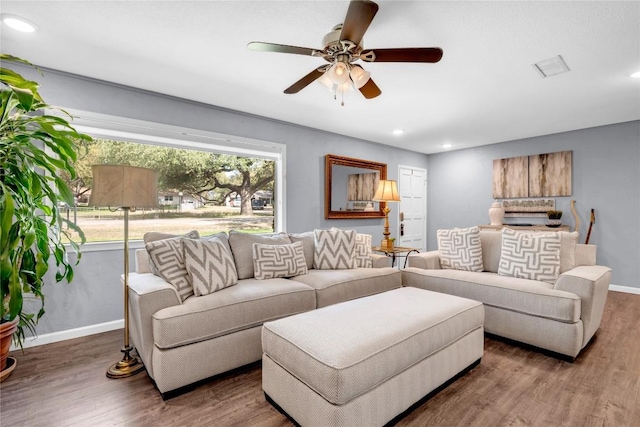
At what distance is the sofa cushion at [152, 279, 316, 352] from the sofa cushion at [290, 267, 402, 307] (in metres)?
0.14

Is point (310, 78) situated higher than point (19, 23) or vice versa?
point (19, 23)

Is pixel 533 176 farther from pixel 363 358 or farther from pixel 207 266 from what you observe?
pixel 207 266

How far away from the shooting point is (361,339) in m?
1.53

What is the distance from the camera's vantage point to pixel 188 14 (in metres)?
1.97

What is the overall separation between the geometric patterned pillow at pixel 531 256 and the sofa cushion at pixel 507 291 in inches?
4.3

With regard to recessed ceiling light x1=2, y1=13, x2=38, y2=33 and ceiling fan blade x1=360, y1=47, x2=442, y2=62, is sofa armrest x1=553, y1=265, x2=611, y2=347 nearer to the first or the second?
ceiling fan blade x1=360, y1=47, x2=442, y2=62

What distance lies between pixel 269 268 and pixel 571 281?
2.45 metres

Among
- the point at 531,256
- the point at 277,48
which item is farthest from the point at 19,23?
the point at 531,256

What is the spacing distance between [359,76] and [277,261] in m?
1.70

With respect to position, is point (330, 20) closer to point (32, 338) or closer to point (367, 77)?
point (367, 77)

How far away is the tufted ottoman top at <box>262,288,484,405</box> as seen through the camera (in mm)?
1387

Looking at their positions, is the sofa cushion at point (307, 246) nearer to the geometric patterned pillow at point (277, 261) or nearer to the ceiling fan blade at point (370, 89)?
the geometric patterned pillow at point (277, 261)

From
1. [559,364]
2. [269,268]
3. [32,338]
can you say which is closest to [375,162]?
[269,268]

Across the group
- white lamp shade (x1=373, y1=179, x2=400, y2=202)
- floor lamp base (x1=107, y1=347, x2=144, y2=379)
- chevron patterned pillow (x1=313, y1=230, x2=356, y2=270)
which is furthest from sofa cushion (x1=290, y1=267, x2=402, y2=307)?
floor lamp base (x1=107, y1=347, x2=144, y2=379)
